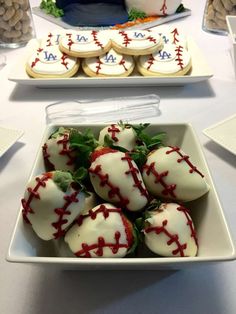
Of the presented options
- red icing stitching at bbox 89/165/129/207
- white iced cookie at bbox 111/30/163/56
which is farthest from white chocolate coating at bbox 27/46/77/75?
red icing stitching at bbox 89/165/129/207

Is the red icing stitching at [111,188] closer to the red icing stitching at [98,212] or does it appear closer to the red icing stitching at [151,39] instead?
the red icing stitching at [98,212]

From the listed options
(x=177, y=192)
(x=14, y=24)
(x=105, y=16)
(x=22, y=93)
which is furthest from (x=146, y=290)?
(x=105, y=16)

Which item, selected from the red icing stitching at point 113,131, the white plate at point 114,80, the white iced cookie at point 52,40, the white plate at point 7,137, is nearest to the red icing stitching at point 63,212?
the red icing stitching at point 113,131

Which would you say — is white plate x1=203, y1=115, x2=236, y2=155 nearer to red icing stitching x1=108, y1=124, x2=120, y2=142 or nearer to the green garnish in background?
red icing stitching x1=108, y1=124, x2=120, y2=142

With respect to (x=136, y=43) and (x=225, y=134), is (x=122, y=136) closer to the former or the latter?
(x=225, y=134)

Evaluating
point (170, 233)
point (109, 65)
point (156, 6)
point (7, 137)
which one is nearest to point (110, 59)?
point (109, 65)

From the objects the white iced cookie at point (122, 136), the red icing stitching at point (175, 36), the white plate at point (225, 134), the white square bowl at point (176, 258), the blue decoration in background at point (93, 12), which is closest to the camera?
the white square bowl at point (176, 258)
